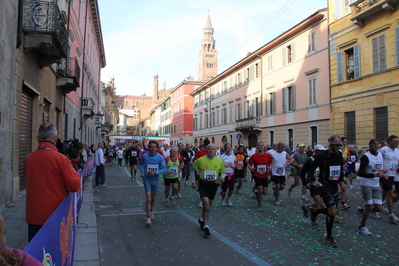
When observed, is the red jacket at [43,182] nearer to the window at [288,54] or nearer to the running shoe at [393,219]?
the running shoe at [393,219]

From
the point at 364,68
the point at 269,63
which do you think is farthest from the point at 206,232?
the point at 269,63

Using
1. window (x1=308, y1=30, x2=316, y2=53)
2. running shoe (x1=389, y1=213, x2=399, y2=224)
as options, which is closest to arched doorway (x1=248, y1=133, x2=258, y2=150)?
window (x1=308, y1=30, x2=316, y2=53)

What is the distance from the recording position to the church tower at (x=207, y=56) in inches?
3903

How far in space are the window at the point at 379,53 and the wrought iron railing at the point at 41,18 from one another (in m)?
16.7

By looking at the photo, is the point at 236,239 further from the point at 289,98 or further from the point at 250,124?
the point at 250,124

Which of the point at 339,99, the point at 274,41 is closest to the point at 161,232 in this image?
the point at 339,99

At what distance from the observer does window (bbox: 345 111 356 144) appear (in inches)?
813

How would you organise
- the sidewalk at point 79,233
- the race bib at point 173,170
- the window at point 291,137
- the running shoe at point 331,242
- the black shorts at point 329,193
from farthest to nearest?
the window at point 291,137
the race bib at point 173,170
the black shorts at point 329,193
the running shoe at point 331,242
the sidewalk at point 79,233

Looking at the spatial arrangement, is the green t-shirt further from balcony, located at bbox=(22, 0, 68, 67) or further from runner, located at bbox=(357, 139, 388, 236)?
balcony, located at bbox=(22, 0, 68, 67)

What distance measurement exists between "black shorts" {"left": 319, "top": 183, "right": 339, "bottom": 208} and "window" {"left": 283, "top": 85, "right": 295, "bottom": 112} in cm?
2283

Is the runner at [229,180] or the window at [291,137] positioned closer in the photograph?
the runner at [229,180]

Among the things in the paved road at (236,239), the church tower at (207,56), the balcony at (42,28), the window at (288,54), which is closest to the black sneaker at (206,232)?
the paved road at (236,239)

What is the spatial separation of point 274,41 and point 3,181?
26966 mm

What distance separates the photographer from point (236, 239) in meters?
5.86
